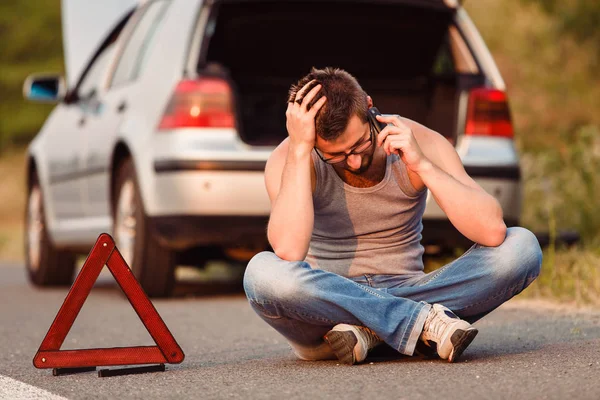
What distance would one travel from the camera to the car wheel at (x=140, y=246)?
301 inches

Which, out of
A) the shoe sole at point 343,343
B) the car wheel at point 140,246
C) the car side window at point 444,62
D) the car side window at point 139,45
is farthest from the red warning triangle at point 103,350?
the car side window at point 444,62

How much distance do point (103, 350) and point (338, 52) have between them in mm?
4203

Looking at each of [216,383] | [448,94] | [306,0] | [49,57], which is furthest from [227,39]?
[49,57]

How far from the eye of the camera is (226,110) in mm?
7355

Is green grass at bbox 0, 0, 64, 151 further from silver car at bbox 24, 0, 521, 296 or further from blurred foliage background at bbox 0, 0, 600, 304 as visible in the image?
silver car at bbox 24, 0, 521, 296

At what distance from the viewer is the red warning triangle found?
4672mm

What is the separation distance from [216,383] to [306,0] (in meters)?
3.81

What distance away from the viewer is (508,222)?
25.1ft

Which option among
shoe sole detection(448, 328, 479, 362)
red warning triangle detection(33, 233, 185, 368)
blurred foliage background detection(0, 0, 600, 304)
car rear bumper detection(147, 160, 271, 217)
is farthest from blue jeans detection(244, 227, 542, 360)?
car rear bumper detection(147, 160, 271, 217)

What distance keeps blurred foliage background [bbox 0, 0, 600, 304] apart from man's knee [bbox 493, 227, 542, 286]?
2.31m

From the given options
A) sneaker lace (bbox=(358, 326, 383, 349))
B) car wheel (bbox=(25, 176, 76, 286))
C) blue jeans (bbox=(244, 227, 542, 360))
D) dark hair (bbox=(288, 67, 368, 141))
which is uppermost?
dark hair (bbox=(288, 67, 368, 141))

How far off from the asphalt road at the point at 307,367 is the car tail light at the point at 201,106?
110 cm

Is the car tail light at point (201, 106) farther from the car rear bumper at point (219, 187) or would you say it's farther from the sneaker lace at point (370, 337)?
the sneaker lace at point (370, 337)

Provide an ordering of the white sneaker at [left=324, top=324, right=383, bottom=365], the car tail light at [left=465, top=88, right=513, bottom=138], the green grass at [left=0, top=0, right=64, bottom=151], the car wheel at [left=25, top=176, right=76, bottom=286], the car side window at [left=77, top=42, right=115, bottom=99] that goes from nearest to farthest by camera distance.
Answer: the white sneaker at [left=324, top=324, right=383, bottom=365] < the car tail light at [left=465, top=88, right=513, bottom=138] < the car side window at [left=77, top=42, right=115, bottom=99] < the car wheel at [left=25, top=176, right=76, bottom=286] < the green grass at [left=0, top=0, right=64, bottom=151]
